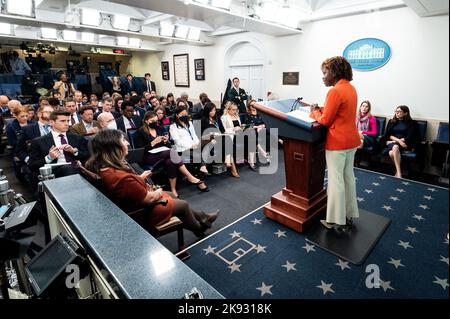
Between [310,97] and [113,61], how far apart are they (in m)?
10.5

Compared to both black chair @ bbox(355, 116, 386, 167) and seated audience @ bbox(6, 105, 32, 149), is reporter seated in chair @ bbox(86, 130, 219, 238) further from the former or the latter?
black chair @ bbox(355, 116, 386, 167)

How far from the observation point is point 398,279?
2035 mm

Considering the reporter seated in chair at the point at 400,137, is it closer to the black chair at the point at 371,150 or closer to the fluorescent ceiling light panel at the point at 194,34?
the black chair at the point at 371,150

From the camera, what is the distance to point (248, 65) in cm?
749

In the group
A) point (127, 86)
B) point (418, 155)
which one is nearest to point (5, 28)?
point (127, 86)

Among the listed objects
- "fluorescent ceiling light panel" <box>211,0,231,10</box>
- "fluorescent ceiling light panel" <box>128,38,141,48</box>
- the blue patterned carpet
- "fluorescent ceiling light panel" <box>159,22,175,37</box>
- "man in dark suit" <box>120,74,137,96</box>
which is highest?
"fluorescent ceiling light panel" <box>128,38,141,48</box>

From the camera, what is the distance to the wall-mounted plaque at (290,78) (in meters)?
6.15

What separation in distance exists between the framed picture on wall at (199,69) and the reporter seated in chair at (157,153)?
207 inches

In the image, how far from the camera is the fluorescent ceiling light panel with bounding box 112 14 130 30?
573 cm

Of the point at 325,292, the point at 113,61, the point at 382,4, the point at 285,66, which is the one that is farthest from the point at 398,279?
the point at 113,61

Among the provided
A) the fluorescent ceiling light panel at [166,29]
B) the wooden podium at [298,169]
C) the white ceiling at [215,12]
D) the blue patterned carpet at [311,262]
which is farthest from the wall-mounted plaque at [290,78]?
the blue patterned carpet at [311,262]

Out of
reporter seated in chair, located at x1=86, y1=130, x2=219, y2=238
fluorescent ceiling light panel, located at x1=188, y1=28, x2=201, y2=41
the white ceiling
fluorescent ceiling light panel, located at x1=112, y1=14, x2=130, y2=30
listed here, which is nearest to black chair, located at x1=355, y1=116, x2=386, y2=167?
the white ceiling

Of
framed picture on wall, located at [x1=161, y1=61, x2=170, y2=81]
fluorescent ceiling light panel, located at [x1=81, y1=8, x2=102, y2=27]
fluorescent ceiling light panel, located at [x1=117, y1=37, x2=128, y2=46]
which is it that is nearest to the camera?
fluorescent ceiling light panel, located at [x1=81, y1=8, x2=102, y2=27]

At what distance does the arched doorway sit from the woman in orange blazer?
503cm
